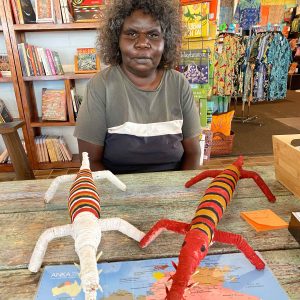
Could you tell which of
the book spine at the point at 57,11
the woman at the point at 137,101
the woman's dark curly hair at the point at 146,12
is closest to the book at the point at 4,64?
the book spine at the point at 57,11

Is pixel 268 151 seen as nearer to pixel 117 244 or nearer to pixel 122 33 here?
pixel 122 33

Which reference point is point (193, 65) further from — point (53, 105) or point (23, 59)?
point (23, 59)

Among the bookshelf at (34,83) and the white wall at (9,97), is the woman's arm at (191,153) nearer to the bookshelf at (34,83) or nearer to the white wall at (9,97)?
the bookshelf at (34,83)

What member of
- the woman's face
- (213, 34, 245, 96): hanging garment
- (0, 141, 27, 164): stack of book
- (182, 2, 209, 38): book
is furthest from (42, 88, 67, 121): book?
(213, 34, 245, 96): hanging garment

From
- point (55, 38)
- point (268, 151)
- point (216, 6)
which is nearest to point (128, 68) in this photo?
point (216, 6)

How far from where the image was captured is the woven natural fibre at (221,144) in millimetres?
3101

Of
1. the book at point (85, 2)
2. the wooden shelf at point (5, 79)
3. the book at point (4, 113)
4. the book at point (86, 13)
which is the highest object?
the book at point (85, 2)

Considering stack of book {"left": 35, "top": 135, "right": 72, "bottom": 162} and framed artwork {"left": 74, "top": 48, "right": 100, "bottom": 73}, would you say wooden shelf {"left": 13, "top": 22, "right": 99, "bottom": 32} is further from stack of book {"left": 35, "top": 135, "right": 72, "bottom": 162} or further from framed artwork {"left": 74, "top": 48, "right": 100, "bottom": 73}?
stack of book {"left": 35, "top": 135, "right": 72, "bottom": 162}

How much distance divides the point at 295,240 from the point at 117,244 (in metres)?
0.42

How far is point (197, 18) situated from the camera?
6.86ft

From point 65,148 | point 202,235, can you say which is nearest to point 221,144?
point 65,148

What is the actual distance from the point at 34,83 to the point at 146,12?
189 cm

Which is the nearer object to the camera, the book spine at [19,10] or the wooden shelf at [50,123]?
the book spine at [19,10]

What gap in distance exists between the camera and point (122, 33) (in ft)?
4.02
